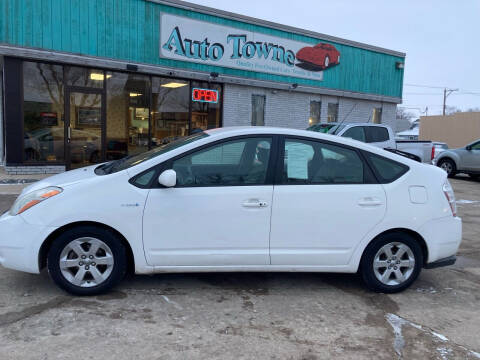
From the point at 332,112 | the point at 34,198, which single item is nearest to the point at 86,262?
the point at 34,198

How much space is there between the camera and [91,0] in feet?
37.0

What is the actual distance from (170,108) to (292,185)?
402 inches

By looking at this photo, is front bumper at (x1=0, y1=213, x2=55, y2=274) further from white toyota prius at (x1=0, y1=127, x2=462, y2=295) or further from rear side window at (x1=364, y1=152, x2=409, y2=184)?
rear side window at (x1=364, y1=152, x2=409, y2=184)

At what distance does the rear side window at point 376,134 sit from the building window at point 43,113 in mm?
8622

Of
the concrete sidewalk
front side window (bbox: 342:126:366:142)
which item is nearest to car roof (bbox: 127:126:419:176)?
the concrete sidewalk

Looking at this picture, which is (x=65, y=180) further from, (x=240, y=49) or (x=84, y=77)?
(x=240, y=49)

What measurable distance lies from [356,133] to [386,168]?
7.55 m

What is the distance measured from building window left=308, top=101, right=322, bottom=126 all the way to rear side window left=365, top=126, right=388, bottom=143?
199 inches

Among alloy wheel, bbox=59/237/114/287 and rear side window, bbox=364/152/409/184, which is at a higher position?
rear side window, bbox=364/152/409/184

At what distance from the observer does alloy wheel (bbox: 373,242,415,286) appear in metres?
4.05

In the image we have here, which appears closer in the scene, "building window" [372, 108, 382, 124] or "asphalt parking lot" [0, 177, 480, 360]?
"asphalt parking lot" [0, 177, 480, 360]

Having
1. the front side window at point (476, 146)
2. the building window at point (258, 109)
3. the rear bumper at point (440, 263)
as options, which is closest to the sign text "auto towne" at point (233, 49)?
the building window at point (258, 109)

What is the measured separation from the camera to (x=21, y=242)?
3.61 meters

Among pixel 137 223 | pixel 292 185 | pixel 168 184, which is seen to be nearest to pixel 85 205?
pixel 137 223
